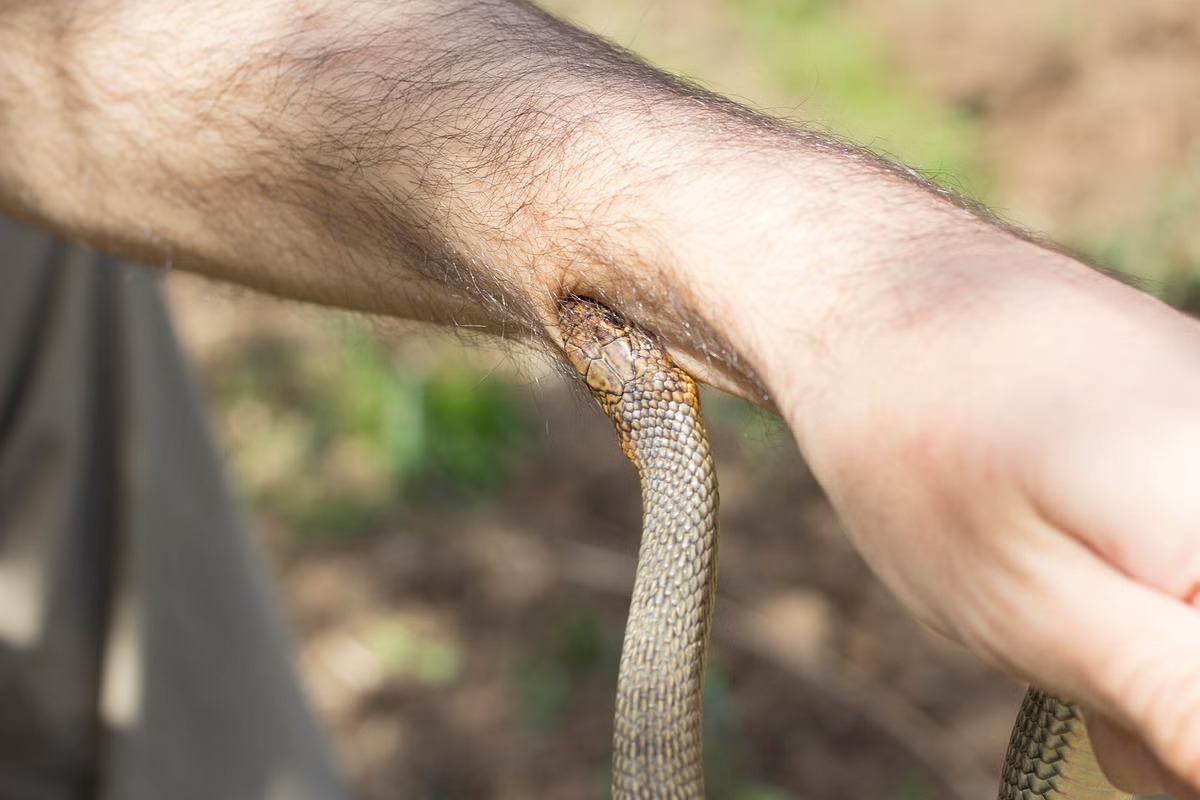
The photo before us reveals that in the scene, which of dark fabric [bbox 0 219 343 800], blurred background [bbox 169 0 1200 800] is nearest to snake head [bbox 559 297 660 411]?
blurred background [bbox 169 0 1200 800]

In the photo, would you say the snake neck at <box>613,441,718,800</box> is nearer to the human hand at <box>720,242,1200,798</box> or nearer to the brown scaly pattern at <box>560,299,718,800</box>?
the brown scaly pattern at <box>560,299,718,800</box>

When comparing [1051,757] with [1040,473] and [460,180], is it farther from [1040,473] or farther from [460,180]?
[460,180]

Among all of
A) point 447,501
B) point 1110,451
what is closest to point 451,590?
Answer: point 447,501

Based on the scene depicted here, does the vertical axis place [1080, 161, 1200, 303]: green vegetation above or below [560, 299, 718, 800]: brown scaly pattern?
below

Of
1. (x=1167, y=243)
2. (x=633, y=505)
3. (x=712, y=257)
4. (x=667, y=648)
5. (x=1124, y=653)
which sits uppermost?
(x=712, y=257)

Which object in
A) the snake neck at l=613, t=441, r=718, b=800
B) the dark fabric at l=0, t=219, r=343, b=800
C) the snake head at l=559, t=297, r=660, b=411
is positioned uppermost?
the snake head at l=559, t=297, r=660, b=411

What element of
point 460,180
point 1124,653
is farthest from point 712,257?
point 1124,653

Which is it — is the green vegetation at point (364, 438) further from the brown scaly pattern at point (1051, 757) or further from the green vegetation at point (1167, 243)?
the brown scaly pattern at point (1051, 757)
